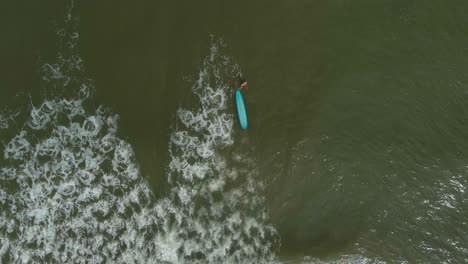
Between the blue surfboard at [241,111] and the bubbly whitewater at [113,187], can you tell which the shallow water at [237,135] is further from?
the blue surfboard at [241,111]

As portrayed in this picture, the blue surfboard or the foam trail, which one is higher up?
the blue surfboard

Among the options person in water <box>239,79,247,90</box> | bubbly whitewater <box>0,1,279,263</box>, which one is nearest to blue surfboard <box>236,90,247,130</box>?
person in water <box>239,79,247,90</box>

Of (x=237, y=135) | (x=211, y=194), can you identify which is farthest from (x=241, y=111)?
(x=211, y=194)

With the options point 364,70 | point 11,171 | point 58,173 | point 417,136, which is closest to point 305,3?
point 364,70

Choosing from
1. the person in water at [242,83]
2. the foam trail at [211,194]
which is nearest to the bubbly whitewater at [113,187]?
the foam trail at [211,194]

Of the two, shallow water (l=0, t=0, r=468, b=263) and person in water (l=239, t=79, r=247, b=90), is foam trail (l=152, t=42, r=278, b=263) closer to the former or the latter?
Answer: shallow water (l=0, t=0, r=468, b=263)

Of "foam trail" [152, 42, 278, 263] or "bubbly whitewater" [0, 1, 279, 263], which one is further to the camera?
"foam trail" [152, 42, 278, 263]
